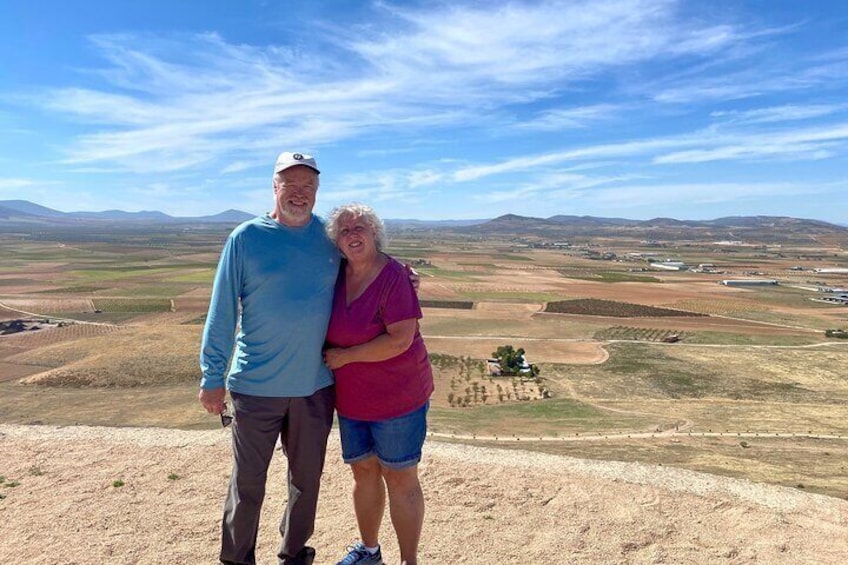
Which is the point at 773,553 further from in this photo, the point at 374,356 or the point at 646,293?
the point at 646,293

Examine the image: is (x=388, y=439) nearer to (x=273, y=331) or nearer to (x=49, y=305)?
(x=273, y=331)

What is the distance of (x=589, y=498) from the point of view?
5.88 m

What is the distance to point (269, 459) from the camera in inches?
155

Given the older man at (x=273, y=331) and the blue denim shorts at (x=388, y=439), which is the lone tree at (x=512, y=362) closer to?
the blue denim shorts at (x=388, y=439)

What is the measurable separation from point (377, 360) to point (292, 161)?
1343 millimetres

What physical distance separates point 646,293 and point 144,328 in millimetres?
57911

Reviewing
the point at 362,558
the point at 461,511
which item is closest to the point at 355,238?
the point at 362,558

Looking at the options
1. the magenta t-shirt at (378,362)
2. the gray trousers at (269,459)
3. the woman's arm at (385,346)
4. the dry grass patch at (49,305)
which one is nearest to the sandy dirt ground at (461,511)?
the gray trousers at (269,459)

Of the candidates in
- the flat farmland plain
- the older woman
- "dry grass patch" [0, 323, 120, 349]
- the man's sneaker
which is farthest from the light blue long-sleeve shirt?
"dry grass patch" [0, 323, 120, 349]

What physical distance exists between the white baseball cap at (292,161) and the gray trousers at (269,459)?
146 centimetres

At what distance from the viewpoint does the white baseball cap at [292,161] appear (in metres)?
3.58

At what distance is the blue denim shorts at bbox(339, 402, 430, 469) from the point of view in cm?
375

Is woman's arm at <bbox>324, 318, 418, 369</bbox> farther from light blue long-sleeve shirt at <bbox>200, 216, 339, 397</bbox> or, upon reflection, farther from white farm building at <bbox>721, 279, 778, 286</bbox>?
white farm building at <bbox>721, 279, 778, 286</bbox>

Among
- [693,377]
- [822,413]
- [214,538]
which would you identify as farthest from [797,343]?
[214,538]
